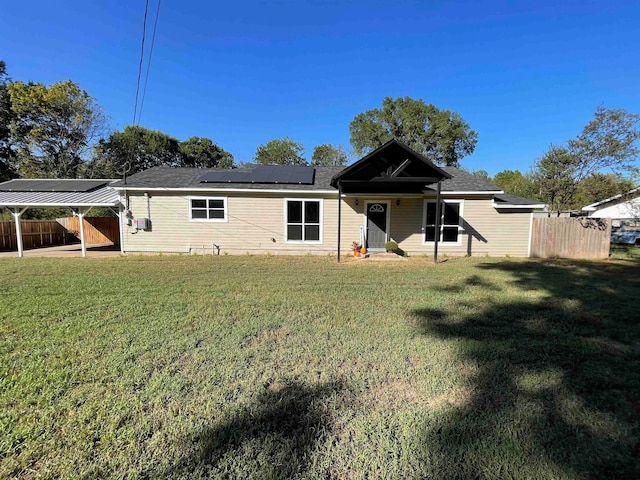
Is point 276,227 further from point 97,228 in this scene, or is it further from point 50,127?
point 50,127

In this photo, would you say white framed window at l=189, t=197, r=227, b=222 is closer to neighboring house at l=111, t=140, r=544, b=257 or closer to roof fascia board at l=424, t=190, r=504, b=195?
neighboring house at l=111, t=140, r=544, b=257

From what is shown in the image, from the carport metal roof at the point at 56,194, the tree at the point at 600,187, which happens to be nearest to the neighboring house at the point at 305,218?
the carport metal roof at the point at 56,194

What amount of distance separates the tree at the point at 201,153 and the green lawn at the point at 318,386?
Answer: 111 ft

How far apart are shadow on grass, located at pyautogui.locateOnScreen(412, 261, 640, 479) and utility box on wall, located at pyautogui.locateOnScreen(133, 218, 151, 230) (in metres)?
10.9

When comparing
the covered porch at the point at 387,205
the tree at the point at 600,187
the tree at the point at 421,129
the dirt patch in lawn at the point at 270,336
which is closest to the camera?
the dirt patch in lawn at the point at 270,336

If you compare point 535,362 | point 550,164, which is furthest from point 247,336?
point 550,164

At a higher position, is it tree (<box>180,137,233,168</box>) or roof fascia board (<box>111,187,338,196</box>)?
tree (<box>180,137,233,168</box>)

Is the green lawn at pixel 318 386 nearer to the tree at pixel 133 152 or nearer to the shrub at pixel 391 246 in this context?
the shrub at pixel 391 246

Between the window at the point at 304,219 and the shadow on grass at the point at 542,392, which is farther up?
the window at the point at 304,219

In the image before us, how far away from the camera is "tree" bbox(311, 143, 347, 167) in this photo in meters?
38.7

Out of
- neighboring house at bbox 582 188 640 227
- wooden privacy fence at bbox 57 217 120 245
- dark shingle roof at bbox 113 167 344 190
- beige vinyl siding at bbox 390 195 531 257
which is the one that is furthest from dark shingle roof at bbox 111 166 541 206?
neighboring house at bbox 582 188 640 227

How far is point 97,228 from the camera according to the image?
17.5 m

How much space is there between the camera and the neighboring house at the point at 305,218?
39.2 ft

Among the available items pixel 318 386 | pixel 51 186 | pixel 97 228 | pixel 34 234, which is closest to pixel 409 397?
pixel 318 386
